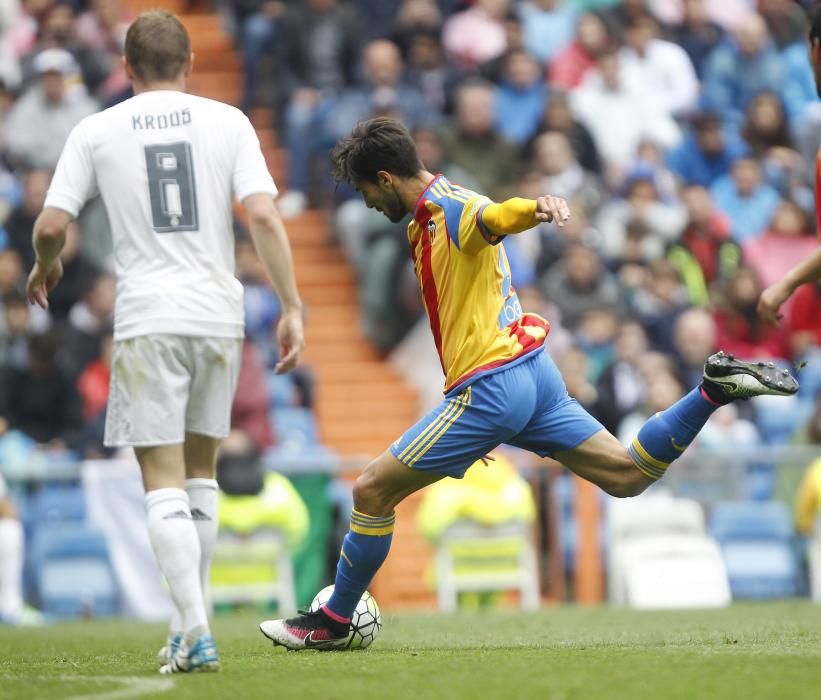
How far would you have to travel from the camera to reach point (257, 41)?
17812 mm

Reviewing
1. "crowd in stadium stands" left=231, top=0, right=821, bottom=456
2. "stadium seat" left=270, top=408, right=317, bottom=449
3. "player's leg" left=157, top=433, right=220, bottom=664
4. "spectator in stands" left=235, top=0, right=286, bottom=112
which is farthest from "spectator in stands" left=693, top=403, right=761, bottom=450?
"player's leg" left=157, top=433, right=220, bottom=664

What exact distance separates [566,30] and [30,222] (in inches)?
271

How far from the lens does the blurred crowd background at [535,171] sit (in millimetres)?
14148

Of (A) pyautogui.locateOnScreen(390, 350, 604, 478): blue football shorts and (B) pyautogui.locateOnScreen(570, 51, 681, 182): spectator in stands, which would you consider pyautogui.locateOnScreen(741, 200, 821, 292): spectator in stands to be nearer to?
(B) pyautogui.locateOnScreen(570, 51, 681, 182): spectator in stands

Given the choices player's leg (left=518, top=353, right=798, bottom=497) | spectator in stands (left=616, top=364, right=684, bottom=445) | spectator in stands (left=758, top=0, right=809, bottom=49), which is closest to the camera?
player's leg (left=518, top=353, right=798, bottom=497)

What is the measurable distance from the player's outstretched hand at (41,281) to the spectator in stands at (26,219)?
27.1 feet

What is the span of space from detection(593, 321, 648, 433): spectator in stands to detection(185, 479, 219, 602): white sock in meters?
7.20

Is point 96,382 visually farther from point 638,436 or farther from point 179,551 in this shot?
point 179,551

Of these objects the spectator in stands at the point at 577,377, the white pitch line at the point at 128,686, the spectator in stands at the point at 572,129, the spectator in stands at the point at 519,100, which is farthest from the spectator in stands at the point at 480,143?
the white pitch line at the point at 128,686

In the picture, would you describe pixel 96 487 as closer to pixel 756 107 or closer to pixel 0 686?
pixel 0 686

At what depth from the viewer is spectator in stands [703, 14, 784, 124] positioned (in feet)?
62.5

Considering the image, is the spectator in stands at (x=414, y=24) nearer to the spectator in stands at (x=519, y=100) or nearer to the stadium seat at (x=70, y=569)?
the spectator in stands at (x=519, y=100)

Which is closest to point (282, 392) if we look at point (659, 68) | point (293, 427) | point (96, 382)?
point (293, 427)

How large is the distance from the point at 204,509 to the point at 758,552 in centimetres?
725
